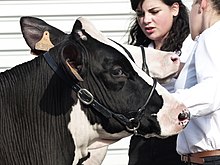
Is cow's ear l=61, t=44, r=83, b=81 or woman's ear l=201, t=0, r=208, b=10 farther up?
woman's ear l=201, t=0, r=208, b=10

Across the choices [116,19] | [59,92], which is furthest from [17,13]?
[59,92]

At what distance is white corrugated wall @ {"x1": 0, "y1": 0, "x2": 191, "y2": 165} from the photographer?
19.5 feet

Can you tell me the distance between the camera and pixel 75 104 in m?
3.02

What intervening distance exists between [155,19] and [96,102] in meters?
1.14

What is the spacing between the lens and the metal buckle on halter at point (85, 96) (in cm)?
301

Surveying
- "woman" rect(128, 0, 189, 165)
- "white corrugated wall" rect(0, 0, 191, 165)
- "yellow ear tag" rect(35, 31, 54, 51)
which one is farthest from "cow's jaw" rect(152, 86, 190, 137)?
"white corrugated wall" rect(0, 0, 191, 165)

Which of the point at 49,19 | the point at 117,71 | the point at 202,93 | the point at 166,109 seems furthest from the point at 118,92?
the point at 49,19

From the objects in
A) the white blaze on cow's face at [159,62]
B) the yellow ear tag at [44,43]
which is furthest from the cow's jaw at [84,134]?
the white blaze on cow's face at [159,62]

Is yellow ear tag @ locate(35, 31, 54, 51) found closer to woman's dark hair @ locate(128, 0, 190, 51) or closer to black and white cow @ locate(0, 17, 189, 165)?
black and white cow @ locate(0, 17, 189, 165)

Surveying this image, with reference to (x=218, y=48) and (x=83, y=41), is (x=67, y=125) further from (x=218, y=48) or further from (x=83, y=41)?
(x=218, y=48)

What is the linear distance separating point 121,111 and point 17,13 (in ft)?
9.98

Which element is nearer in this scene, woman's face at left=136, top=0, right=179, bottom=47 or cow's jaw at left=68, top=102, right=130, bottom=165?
cow's jaw at left=68, top=102, right=130, bottom=165

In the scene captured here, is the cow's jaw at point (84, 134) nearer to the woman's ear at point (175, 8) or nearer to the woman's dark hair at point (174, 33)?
the woman's dark hair at point (174, 33)

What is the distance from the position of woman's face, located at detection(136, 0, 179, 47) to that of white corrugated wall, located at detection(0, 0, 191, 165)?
6.21ft
